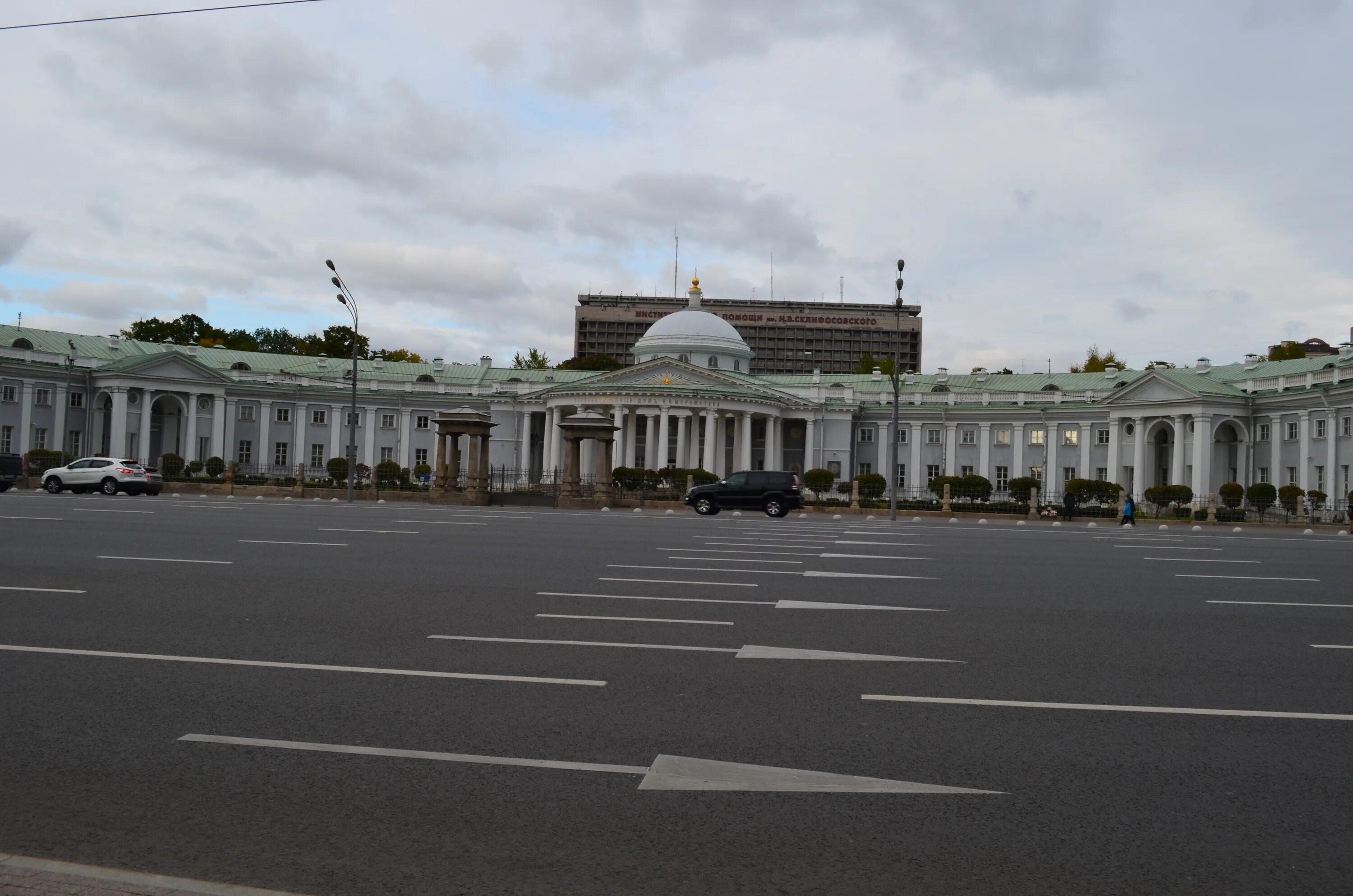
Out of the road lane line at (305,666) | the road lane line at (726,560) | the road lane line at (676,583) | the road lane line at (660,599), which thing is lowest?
the road lane line at (305,666)

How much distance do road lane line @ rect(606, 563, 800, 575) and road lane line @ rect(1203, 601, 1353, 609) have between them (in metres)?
5.85

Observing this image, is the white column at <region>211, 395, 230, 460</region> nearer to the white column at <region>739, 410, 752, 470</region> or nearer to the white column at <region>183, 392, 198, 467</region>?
the white column at <region>183, 392, 198, 467</region>

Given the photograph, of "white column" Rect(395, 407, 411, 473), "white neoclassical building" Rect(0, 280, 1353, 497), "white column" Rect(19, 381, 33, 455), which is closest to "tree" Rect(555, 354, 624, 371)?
"white neoclassical building" Rect(0, 280, 1353, 497)

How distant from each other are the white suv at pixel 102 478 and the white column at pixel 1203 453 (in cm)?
6375

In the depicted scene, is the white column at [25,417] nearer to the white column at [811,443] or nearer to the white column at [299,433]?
the white column at [299,433]

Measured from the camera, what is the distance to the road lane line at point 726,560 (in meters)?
19.0

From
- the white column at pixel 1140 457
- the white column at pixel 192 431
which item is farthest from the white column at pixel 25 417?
the white column at pixel 1140 457

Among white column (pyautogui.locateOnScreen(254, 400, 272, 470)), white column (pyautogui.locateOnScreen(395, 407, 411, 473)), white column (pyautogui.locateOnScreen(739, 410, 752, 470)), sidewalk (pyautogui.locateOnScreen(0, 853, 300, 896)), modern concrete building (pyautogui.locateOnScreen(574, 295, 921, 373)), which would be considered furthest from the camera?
modern concrete building (pyautogui.locateOnScreen(574, 295, 921, 373))

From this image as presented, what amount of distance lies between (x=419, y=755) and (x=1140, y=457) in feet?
266

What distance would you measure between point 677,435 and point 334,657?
7946 centimetres

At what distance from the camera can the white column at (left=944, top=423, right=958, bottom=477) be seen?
301 ft

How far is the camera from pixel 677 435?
8919cm

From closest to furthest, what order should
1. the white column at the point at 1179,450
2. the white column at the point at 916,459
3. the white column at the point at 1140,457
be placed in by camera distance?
the white column at the point at 1179,450
the white column at the point at 1140,457
the white column at the point at 916,459

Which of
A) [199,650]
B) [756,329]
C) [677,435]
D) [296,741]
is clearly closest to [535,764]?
[296,741]
